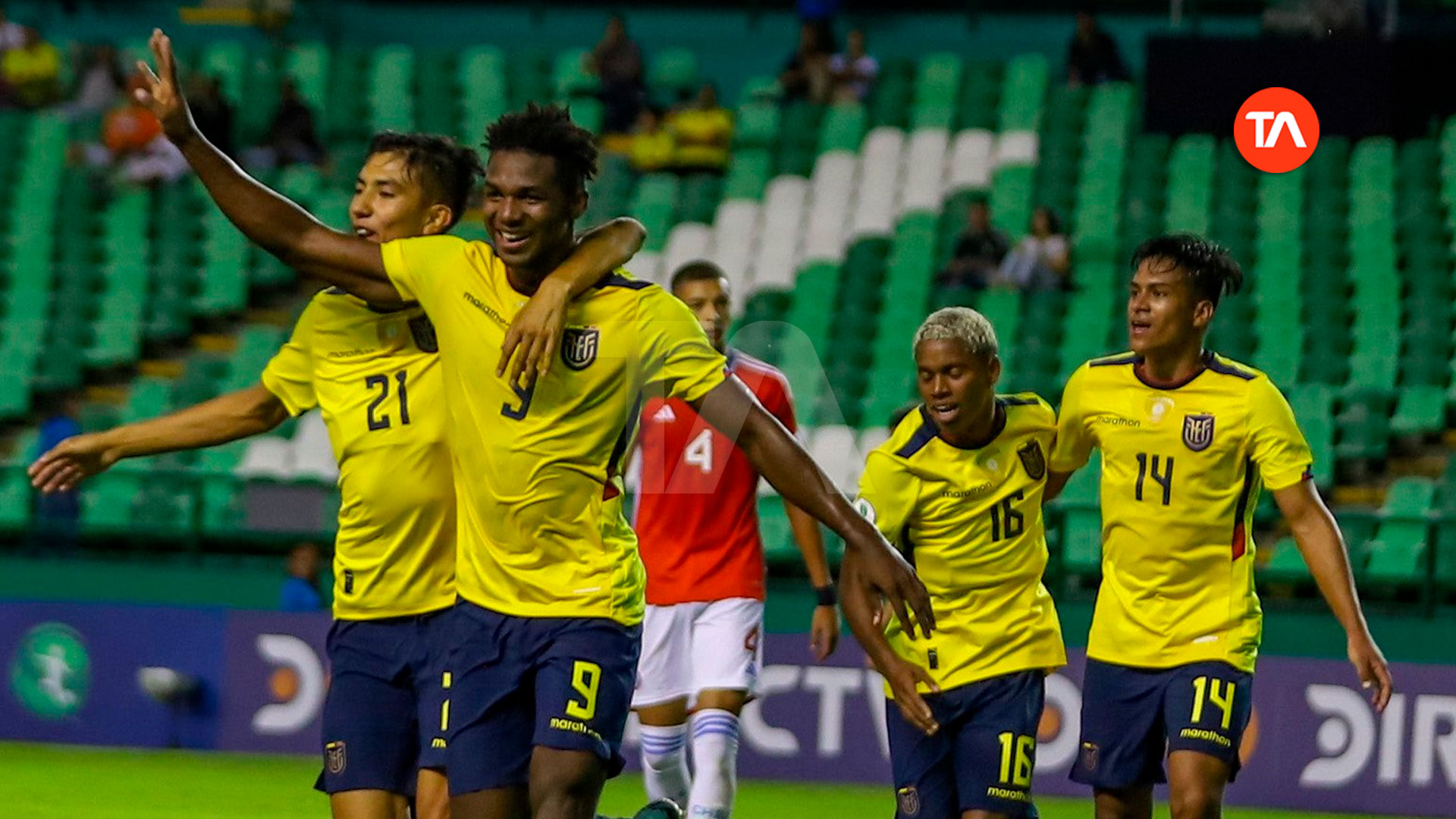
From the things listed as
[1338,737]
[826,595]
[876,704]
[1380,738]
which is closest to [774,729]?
[876,704]

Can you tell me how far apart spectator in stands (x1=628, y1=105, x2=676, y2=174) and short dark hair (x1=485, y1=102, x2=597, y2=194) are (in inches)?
561

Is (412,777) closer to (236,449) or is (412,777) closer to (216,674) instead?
(216,674)

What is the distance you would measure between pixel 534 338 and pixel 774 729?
7491 mm

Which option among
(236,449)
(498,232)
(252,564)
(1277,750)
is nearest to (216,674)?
(252,564)

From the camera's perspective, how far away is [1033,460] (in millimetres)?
7297

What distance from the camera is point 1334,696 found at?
475 inches

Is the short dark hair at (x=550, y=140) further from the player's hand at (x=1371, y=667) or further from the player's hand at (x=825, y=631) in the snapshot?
the player's hand at (x=825, y=631)

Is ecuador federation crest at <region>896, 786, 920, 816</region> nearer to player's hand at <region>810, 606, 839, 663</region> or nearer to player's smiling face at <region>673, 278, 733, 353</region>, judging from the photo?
player's hand at <region>810, 606, 839, 663</region>

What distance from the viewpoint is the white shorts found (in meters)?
8.72

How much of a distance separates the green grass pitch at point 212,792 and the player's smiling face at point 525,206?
229 inches

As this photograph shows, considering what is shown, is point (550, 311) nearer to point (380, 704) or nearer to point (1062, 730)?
point (380, 704)

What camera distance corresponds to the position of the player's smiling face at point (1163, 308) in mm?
7434

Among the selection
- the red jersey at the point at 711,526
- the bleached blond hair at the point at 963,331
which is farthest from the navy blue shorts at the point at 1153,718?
the red jersey at the point at 711,526

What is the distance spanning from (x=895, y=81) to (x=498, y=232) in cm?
1476
